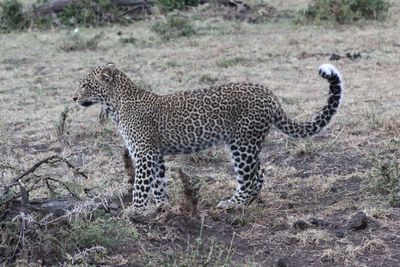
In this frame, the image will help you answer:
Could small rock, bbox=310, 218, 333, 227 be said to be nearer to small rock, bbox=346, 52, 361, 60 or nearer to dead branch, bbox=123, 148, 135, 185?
dead branch, bbox=123, 148, 135, 185

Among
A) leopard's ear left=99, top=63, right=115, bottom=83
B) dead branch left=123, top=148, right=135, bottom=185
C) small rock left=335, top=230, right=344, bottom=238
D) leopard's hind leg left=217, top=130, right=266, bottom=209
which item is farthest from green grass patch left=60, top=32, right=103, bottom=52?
small rock left=335, top=230, right=344, bottom=238

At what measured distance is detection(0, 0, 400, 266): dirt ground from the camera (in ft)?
21.7

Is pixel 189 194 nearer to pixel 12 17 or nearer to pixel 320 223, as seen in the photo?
pixel 320 223

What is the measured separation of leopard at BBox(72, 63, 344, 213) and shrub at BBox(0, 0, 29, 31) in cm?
1109

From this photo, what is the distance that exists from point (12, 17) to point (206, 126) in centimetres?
1180

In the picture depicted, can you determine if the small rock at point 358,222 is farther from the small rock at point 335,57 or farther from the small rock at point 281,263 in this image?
the small rock at point 335,57

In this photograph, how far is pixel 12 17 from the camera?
61.5 ft

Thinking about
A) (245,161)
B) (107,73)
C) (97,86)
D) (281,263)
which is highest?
(107,73)

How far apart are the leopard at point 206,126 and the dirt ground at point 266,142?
0.94ft

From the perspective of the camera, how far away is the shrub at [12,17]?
18656 millimetres

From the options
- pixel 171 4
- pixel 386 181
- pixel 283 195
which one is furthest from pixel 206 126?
pixel 171 4

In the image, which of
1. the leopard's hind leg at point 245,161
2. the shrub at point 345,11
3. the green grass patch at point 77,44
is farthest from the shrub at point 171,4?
the leopard's hind leg at point 245,161

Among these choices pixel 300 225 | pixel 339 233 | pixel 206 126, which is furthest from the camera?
pixel 206 126

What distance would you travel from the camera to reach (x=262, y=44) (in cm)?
1628
